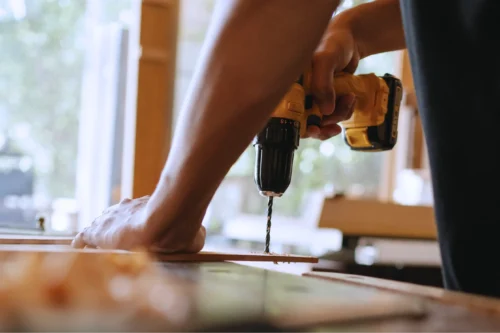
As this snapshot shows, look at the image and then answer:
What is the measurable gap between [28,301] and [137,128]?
5.41ft

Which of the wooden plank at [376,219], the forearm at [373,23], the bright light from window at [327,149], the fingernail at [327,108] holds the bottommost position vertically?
the wooden plank at [376,219]

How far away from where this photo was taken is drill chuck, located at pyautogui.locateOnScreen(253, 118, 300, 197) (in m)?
0.80

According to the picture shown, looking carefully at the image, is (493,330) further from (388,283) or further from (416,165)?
(416,165)

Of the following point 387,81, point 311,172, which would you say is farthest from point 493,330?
point 311,172

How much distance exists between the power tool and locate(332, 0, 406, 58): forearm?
0.07m

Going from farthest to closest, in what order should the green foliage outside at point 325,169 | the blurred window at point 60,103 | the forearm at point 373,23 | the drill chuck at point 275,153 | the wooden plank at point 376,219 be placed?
the green foliage outside at point 325,169 → the blurred window at point 60,103 → the wooden plank at point 376,219 → the forearm at point 373,23 → the drill chuck at point 275,153

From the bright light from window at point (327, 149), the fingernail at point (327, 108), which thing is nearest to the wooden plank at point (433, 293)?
the fingernail at point (327, 108)

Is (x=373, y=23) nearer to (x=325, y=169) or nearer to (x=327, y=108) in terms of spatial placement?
(x=327, y=108)

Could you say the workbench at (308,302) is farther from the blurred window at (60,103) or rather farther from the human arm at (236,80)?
the blurred window at (60,103)

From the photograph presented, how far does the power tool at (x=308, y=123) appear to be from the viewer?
81 centimetres

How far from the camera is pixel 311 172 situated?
3.05 meters

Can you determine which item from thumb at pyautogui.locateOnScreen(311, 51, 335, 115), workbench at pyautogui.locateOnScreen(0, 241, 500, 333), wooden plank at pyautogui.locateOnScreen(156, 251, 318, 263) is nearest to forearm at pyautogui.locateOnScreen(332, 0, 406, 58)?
thumb at pyautogui.locateOnScreen(311, 51, 335, 115)

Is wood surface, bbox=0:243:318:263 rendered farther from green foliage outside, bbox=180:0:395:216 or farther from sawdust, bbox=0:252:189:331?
green foliage outside, bbox=180:0:395:216

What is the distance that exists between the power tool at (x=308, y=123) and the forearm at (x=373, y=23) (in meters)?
0.07
